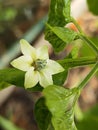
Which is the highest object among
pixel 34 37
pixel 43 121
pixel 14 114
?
pixel 43 121

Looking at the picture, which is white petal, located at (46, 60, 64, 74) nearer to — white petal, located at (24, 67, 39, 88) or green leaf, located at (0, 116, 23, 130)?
white petal, located at (24, 67, 39, 88)

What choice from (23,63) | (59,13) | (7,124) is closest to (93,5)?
(59,13)

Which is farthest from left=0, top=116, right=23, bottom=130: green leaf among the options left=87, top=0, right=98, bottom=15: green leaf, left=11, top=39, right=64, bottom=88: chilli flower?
left=11, top=39, right=64, bottom=88: chilli flower

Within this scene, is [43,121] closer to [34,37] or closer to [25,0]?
[34,37]

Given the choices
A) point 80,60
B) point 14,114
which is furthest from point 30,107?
point 80,60

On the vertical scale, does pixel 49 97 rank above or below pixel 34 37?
above

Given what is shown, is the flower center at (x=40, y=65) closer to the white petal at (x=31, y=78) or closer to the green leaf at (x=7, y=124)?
the white petal at (x=31, y=78)

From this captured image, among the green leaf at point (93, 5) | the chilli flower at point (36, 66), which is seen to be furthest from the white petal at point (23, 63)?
the green leaf at point (93, 5)
